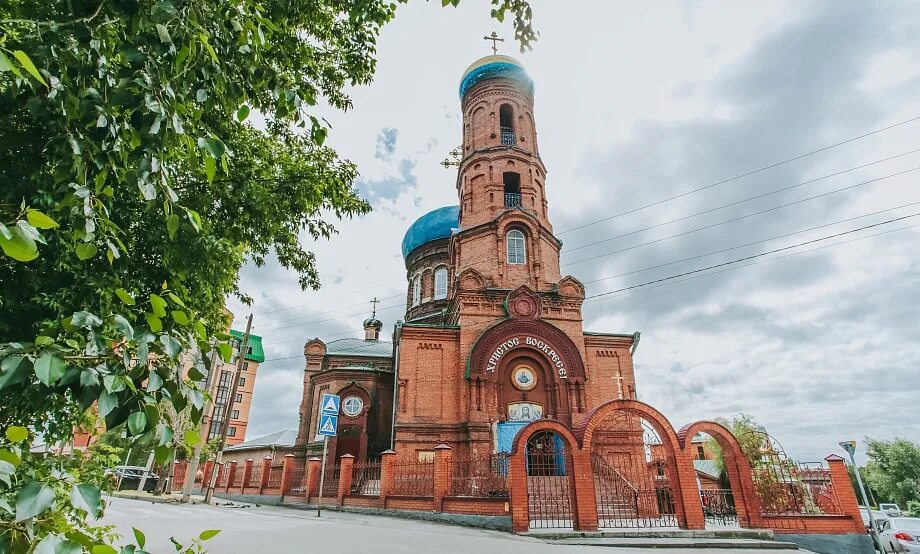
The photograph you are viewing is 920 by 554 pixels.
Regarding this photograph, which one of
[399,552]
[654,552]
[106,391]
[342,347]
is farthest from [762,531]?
[342,347]

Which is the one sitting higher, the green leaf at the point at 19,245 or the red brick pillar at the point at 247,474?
the red brick pillar at the point at 247,474

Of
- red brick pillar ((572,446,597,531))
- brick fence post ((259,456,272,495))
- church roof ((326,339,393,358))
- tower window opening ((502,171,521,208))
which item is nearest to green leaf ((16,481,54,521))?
red brick pillar ((572,446,597,531))

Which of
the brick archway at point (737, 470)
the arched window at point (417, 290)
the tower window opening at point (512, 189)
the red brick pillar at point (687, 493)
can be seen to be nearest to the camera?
the red brick pillar at point (687, 493)

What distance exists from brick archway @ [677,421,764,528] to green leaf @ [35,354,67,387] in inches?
465

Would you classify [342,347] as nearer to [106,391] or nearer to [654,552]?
[654,552]

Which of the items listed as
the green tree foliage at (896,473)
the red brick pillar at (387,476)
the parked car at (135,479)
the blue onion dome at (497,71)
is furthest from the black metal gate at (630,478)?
the green tree foliage at (896,473)

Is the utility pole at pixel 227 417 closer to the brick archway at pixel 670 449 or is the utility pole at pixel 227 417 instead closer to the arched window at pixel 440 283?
the arched window at pixel 440 283

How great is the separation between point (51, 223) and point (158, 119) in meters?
0.56

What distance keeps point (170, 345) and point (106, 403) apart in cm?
19

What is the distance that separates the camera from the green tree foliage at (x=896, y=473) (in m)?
35.0

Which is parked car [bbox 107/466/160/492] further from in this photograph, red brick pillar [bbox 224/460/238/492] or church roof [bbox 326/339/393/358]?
church roof [bbox 326/339/393/358]

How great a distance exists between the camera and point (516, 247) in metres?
18.5

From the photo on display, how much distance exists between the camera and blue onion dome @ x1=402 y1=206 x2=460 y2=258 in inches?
1009

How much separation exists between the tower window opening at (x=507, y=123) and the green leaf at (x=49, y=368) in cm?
2047
